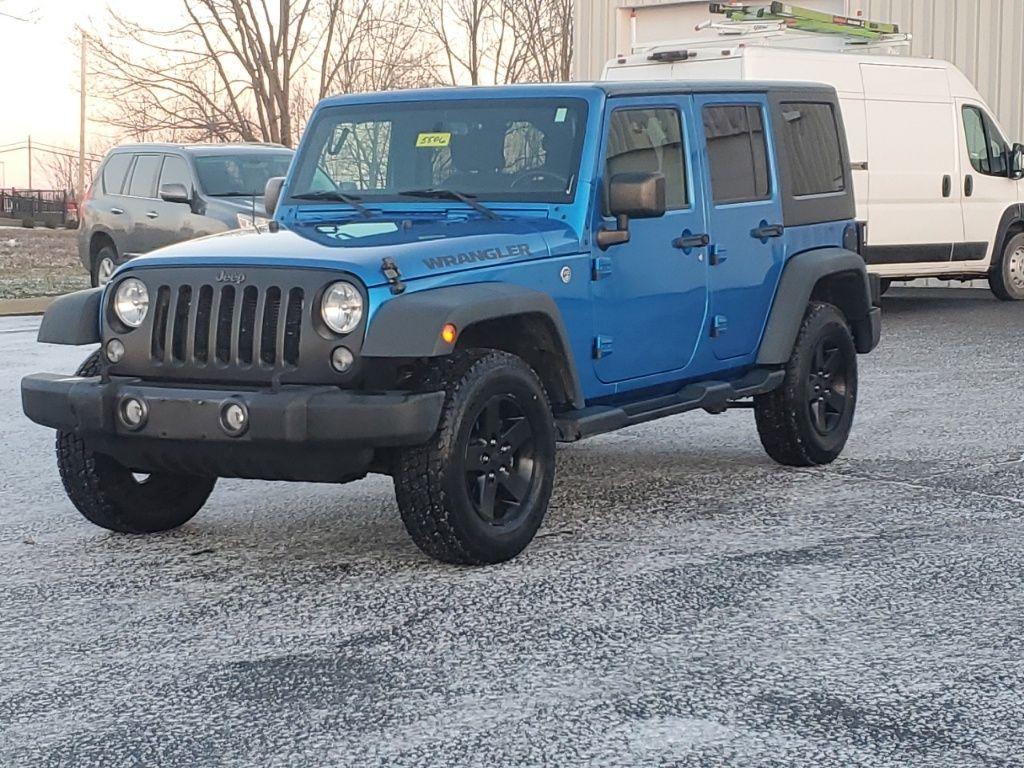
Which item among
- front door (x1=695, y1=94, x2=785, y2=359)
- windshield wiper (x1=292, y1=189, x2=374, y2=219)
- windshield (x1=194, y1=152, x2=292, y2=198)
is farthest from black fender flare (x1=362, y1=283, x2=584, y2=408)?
windshield (x1=194, y1=152, x2=292, y2=198)

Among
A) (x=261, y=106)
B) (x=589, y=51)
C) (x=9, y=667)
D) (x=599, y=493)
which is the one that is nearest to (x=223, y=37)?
(x=261, y=106)

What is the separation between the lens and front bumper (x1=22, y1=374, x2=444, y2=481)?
18.5ft

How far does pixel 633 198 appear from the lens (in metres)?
6.69

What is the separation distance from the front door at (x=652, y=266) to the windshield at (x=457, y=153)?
0.70ft

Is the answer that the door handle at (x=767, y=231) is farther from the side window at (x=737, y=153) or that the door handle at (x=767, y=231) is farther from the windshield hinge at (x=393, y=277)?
the windshield hinge at (x=393, y=277)

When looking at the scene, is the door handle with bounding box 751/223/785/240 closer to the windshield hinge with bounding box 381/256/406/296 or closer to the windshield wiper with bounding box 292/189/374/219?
the windshield wiper with bounding box 292/189/374/219

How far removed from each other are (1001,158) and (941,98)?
1614 mm

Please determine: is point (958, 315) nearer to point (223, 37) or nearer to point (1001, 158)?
point (1001, 158)

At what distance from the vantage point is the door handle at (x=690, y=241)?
7.30 metres

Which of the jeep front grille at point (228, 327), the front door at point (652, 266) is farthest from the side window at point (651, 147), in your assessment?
the jeep front grille at point (228, 327)

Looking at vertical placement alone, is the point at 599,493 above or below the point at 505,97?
below

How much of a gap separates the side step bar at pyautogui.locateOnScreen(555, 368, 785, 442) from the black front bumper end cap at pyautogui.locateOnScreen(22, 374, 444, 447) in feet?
3.22

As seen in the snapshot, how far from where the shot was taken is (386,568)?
242 inches

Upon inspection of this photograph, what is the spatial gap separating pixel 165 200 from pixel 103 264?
2.87 metres
